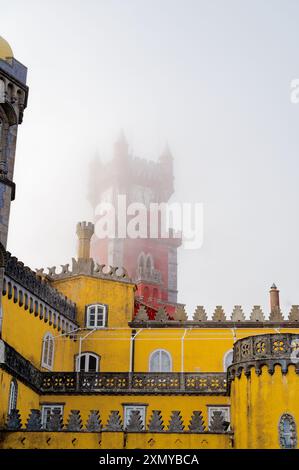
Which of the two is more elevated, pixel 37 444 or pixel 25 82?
pixel 25 82

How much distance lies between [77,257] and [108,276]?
8.17 ft

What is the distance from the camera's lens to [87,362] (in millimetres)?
49688

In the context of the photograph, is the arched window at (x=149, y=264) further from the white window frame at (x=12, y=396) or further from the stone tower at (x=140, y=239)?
the white window frame at (x=12, y=396)

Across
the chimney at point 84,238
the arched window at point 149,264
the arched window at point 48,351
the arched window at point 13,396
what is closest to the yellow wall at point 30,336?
the arched window at point 48,351

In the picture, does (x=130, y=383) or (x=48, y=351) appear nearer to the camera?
(x=130, y=383)

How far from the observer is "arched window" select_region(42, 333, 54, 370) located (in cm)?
4709

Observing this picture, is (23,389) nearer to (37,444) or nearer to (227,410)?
(37,444)

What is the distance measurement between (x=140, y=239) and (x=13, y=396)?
53.9 meters

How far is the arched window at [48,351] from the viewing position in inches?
1854

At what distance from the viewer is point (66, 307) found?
50.0m

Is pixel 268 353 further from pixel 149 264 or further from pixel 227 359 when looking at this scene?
pixel 149 264

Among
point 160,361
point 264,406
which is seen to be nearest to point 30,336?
point 160,361
